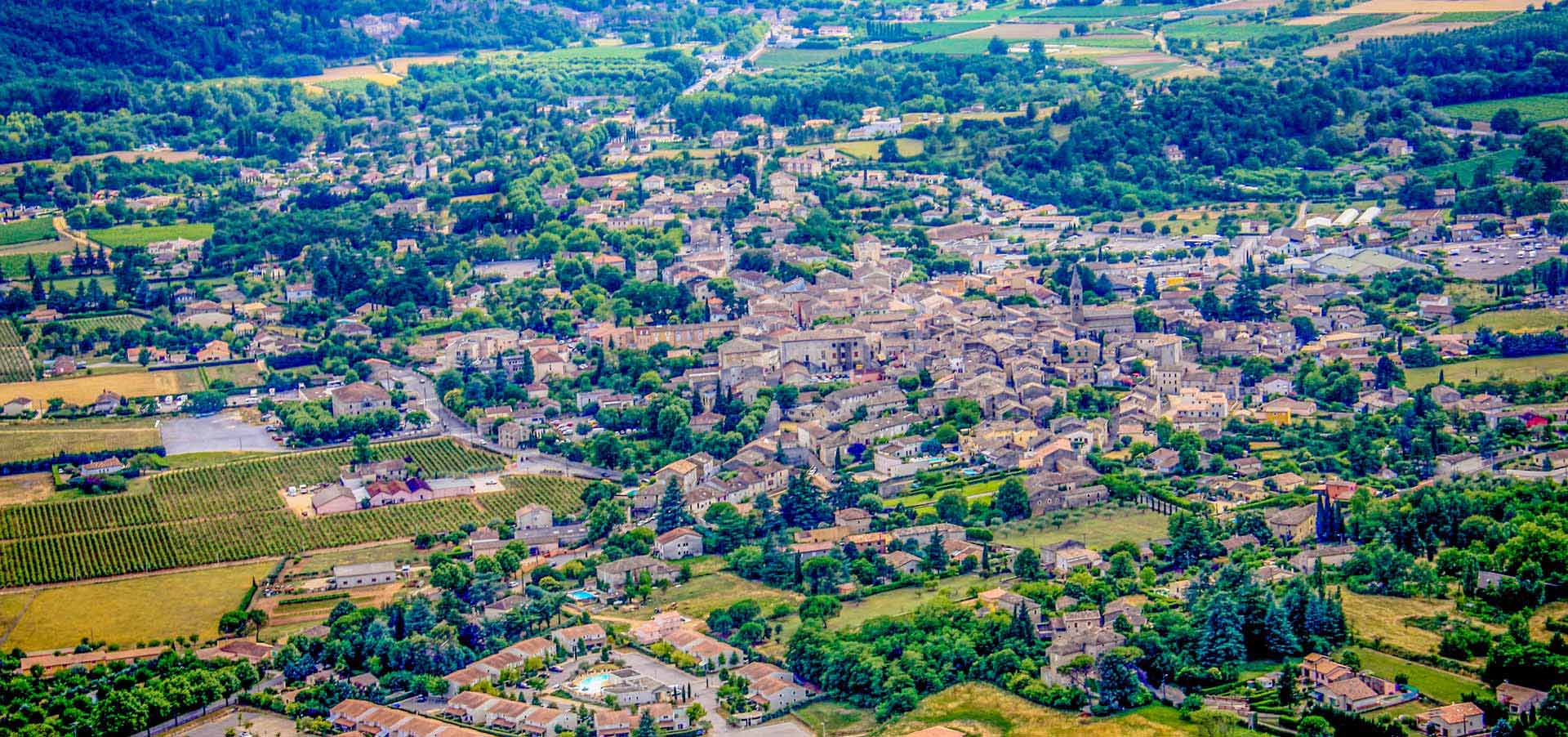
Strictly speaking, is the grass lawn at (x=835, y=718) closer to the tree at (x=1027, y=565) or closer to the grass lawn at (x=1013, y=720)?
the grass lawn at (x=1013, y=720)

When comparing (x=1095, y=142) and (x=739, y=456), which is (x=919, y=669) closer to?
(x=739, y=456)

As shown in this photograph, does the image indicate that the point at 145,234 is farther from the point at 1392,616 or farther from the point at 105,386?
the point at 1392,616

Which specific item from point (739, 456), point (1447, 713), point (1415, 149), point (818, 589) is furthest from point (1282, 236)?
point (1447, 713)

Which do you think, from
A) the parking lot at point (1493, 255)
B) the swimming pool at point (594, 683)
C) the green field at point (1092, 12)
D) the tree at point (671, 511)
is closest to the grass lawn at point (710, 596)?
the tree at point (671, 511)

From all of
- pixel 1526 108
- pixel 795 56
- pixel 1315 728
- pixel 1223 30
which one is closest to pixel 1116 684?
pixel 1315 728

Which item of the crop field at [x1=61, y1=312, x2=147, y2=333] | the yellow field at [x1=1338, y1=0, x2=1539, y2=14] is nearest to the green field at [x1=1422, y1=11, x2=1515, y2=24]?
the yellow field at [x1=1338, y1=0, x2=1539, y2=14]
